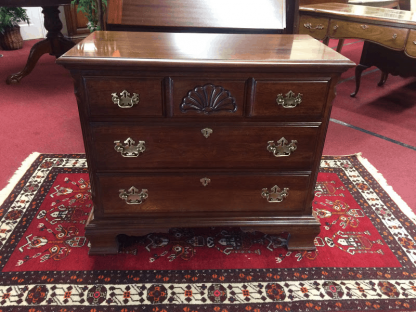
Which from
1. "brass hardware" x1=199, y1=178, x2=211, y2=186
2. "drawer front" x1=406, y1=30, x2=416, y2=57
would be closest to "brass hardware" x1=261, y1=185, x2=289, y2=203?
"brass hardware" x1=199, y1=178, x2=211, y2=186

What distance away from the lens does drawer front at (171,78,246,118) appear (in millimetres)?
1353

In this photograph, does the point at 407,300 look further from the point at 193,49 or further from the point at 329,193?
the point at 193,49

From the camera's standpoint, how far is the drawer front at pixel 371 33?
2.77 metres

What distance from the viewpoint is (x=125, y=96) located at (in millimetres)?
1345

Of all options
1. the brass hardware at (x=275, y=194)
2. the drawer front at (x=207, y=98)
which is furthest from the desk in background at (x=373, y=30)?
the drawer front at (x=207, y=98)

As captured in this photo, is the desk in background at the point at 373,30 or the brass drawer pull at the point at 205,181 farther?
the desk in background at the point at 373,30

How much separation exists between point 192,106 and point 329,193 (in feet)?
4.09

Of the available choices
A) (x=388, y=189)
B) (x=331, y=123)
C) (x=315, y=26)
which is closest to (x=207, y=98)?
(x=388, y=189)

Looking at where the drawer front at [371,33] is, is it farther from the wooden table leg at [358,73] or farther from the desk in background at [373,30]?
the wooden table leg at [358,73]

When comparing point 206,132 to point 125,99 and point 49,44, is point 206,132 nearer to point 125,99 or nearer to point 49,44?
point 125,99

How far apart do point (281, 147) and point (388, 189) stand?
115cm

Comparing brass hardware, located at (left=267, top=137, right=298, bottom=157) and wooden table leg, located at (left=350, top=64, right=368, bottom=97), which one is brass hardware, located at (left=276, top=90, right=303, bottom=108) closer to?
brass hardware, located at (left=267, top=137, right=298, bottom=157)

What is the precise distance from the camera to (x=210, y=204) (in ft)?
5.33

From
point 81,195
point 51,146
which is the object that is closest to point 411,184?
point 81,195
